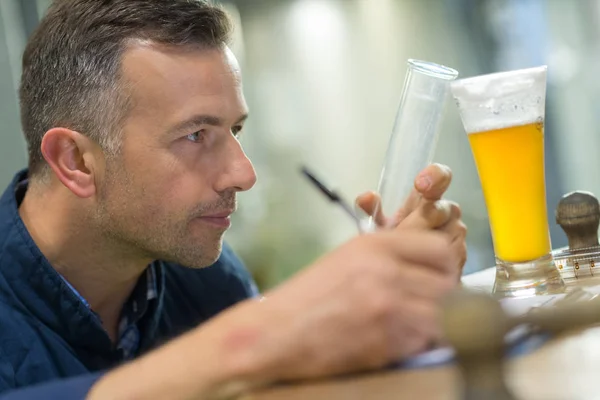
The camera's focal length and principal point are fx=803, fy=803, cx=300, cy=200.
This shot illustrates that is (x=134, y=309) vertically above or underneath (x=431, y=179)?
underneath

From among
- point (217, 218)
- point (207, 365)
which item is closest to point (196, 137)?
point (217, 218)

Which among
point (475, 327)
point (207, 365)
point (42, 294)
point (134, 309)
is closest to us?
point (475, 327)

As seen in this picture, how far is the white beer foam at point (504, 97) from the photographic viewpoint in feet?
3.06

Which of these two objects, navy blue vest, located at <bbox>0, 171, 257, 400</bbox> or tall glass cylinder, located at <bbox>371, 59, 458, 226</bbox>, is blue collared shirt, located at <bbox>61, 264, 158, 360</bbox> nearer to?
navy blue vest, located at <bbox>0, 171, 257, 400</bbox>

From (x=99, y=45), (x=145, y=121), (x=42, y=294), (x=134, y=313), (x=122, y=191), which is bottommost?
(x=134, y=313)

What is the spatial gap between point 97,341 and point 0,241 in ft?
0.68

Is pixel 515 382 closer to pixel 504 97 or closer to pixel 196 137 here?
pixel 504 97

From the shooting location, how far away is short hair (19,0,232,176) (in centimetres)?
130

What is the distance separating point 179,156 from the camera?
1.25 m

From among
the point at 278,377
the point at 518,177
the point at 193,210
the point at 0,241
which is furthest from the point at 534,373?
the point at 0,241

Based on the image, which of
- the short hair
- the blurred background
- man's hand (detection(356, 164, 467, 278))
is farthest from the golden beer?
the blurred background

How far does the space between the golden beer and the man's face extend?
1.34 ft

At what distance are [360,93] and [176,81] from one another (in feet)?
8.04

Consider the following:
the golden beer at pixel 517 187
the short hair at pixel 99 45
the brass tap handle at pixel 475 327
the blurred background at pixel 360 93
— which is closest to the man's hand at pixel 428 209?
the golden beer at pixel 517 187
